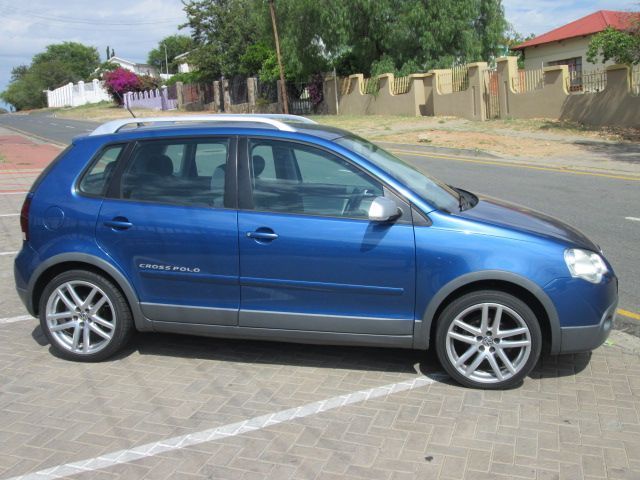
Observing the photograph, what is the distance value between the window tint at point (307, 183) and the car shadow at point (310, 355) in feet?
3.72

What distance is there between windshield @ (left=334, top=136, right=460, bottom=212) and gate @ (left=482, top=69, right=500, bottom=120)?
2314 cm

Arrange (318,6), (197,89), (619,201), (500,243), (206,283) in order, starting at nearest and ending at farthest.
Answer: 1. (500,243)
2. (206,283)
3. (619,201)
4. (318,6)
5. (197,89)

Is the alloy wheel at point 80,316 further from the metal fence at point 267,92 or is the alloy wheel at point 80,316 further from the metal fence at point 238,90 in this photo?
the metal fence at point 238,90

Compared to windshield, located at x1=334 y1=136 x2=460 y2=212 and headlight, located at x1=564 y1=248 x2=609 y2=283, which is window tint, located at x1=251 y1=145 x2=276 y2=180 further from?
headlight, located at x1=564 y1=248 x2=609 y2=283

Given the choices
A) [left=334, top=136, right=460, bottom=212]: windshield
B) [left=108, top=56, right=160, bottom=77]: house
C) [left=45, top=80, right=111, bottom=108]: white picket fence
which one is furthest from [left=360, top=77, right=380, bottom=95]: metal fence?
[left=108, top=56, right=160, bottom=77]: house

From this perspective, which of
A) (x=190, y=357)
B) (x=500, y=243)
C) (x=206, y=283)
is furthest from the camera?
(x=190, y=357)

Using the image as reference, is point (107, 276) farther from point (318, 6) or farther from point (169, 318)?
point (318, 6)

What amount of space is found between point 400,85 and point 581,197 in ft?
72.4

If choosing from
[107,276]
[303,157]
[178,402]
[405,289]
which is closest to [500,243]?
[405,289]

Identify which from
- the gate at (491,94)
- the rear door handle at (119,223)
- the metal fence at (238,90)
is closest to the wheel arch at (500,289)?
the rear door handle at (119,223)

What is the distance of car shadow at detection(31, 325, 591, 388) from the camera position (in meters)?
4.60

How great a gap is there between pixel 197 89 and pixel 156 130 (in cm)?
5476

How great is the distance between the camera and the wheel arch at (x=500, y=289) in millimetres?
4039

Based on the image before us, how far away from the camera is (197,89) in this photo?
57344 millimetres
